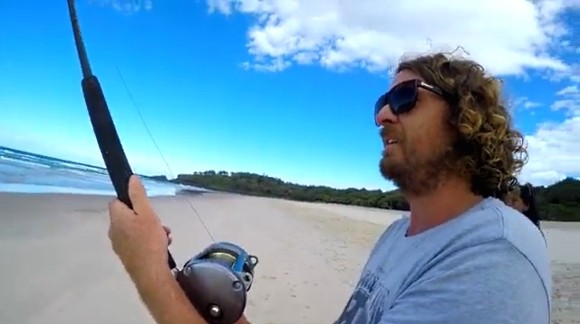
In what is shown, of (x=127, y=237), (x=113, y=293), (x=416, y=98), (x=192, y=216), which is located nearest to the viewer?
(x=127, y=237)

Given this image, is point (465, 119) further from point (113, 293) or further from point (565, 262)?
point (565, 262)

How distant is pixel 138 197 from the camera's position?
1397mm

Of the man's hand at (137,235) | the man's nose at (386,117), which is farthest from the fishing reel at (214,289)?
the man's nose at (386,117)

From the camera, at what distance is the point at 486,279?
48.6 inches

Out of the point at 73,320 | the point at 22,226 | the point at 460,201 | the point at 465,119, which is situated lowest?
the point at 73,320

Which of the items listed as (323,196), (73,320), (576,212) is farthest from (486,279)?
(323,196)

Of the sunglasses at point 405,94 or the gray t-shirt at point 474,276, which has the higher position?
the sunglasses at point 405,94

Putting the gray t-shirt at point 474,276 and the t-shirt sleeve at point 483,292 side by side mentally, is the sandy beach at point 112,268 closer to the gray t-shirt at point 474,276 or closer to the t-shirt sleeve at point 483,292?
the gray t-shirt at point 474,276

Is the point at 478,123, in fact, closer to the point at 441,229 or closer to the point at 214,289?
the point at 441,229

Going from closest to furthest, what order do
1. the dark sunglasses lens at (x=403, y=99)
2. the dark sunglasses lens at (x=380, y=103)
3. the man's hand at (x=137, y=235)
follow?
1. the man's hand at (x=137, y=235)
2. the dark sunglasses lens at (x=403, y=99)
3. the dark sunglasses lens at (x=380, y=103)

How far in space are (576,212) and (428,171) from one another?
81.2ft

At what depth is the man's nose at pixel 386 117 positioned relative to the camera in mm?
1806

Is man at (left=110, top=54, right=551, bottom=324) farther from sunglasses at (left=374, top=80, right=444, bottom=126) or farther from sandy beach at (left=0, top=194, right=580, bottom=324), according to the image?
sandy beach at (left=0, top=194, right=580, bottom=324)

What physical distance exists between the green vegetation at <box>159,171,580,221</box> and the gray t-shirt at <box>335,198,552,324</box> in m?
5.45
